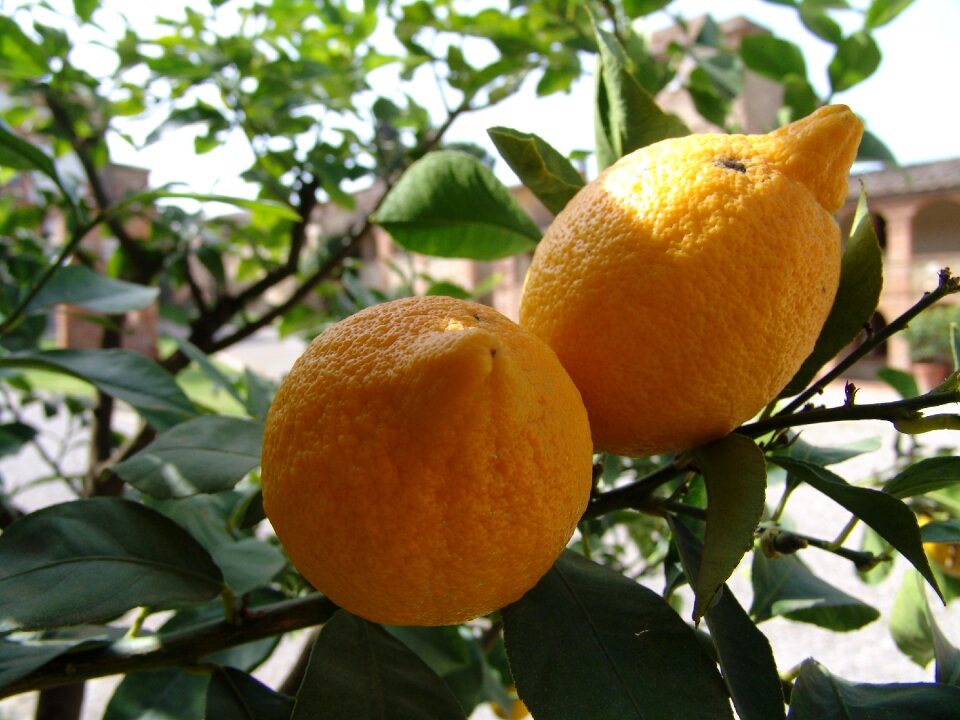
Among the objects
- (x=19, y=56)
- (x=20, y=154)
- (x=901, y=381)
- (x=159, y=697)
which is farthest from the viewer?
(x=19, y=56)

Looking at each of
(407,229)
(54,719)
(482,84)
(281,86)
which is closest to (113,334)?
(281,86)

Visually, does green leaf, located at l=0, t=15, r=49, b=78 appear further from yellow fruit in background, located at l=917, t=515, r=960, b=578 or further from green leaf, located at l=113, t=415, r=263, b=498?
yellow fruit in background, located at l=917, t=515, r=960, b=578

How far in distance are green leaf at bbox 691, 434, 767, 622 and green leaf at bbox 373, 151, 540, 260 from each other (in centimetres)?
22

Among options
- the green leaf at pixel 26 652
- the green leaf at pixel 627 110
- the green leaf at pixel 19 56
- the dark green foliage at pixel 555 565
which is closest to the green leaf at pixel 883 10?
the dark green foliage at pixel 555 565

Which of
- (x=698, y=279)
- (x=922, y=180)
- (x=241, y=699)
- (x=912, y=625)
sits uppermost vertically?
(x=698, y=279)

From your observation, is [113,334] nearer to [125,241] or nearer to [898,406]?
[125,241]

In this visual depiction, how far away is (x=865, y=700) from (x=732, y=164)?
27 centimetres

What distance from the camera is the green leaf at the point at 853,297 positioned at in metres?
0.34

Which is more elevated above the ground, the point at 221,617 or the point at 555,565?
the point at 555,565

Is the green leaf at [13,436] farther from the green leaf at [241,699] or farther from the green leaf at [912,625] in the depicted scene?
the green leaf at [912,625]

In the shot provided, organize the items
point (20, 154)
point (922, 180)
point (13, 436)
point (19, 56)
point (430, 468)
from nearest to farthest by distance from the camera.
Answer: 1. point (430, 468)
2. point (20, 154)
3. point (13, 436)
4. point (19, 56)
5. point (922, 180)

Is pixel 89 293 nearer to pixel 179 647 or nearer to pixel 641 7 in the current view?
pixel 179 647

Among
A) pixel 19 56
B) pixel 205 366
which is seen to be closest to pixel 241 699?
pixel 205 366

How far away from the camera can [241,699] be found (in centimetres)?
38
